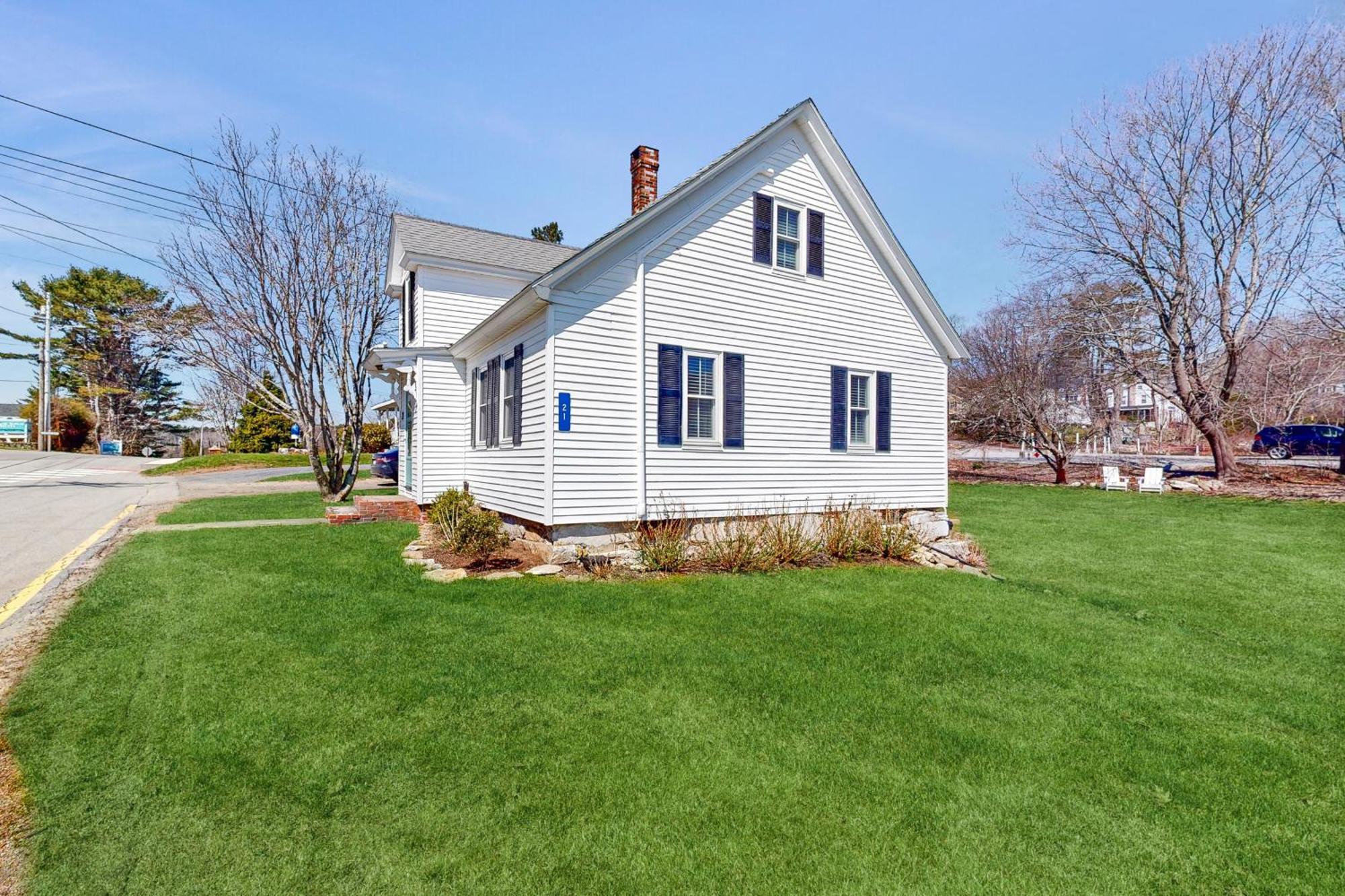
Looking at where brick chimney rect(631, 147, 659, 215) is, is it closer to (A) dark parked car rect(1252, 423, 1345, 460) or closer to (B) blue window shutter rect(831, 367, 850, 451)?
(B) blue window shutter rect(831, 367, 850, 451)

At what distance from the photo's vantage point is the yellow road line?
5965 millimetres

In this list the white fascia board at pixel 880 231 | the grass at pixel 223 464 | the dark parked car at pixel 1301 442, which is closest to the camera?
the white fascia board at pixel 880 231

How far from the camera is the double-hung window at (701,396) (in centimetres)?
962

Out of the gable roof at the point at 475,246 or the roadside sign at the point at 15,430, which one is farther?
the roadside sign at the point at 15,430

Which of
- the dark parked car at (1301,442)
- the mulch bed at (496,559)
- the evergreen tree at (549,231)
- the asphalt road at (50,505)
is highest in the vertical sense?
the evergreen tree at (549,231)

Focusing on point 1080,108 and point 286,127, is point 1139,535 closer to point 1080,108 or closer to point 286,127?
point 1080,108

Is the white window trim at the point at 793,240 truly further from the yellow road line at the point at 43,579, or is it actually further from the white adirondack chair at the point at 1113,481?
the white adirondack chair at the point at 1113,481

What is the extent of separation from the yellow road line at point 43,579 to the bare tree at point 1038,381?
2320 centimetres

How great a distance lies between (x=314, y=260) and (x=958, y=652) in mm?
16260

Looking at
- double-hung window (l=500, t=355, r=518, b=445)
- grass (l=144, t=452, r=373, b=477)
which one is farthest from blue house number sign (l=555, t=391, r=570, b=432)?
grass (l=144, t=452, r=373, b=477)

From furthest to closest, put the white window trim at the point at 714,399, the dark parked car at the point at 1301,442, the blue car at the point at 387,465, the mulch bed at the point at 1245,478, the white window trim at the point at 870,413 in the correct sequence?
1. the dark parked car at the point at 1301,442
2. the blue car at the point at 387,465
3. the mulch bed at the point at 1245,478
4. the white window trim at the point at 870,413
5. the white window trim at the point at 714,399

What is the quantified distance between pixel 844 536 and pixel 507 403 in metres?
5.72

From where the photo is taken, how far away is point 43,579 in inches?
283

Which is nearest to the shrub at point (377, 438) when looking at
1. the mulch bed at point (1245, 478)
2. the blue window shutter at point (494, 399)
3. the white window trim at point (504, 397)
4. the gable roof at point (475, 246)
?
the gable roof at point (475, 246)
